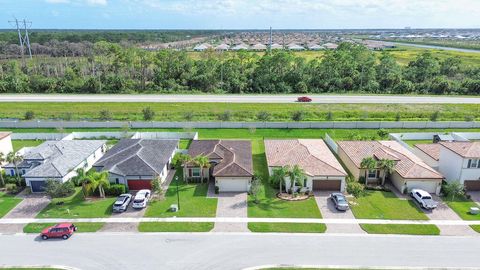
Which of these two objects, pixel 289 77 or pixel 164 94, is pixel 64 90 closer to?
pixel 164 94

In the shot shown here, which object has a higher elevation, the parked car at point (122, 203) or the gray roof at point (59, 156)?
the gray roof at point (59, 156)

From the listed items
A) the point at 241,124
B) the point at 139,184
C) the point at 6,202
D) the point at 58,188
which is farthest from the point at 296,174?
the point at 6,202

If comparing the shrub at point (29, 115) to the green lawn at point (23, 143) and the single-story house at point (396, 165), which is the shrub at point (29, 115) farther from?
the single-story house at point (396, 165)

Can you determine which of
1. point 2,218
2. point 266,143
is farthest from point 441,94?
point 2,218

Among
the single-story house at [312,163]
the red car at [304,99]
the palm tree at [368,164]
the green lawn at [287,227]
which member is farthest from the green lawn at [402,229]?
the red car at [304,99]

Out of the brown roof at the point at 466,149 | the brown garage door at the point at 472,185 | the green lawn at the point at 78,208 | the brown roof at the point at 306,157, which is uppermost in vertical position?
the brown roof at the point at 466,149

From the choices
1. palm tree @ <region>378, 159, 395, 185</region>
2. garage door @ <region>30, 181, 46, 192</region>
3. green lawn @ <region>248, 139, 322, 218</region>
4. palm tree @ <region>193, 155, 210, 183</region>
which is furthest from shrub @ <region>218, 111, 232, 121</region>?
garage door @ <region>30, 181, 46, 192</region>

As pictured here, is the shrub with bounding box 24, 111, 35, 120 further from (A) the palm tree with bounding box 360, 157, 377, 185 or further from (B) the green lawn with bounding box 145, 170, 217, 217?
(A) the palm tree with bounding box 360, 157, 377, 185

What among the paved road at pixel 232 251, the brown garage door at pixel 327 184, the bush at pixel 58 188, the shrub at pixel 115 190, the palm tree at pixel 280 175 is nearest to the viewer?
the paved road at pixel 232 251
